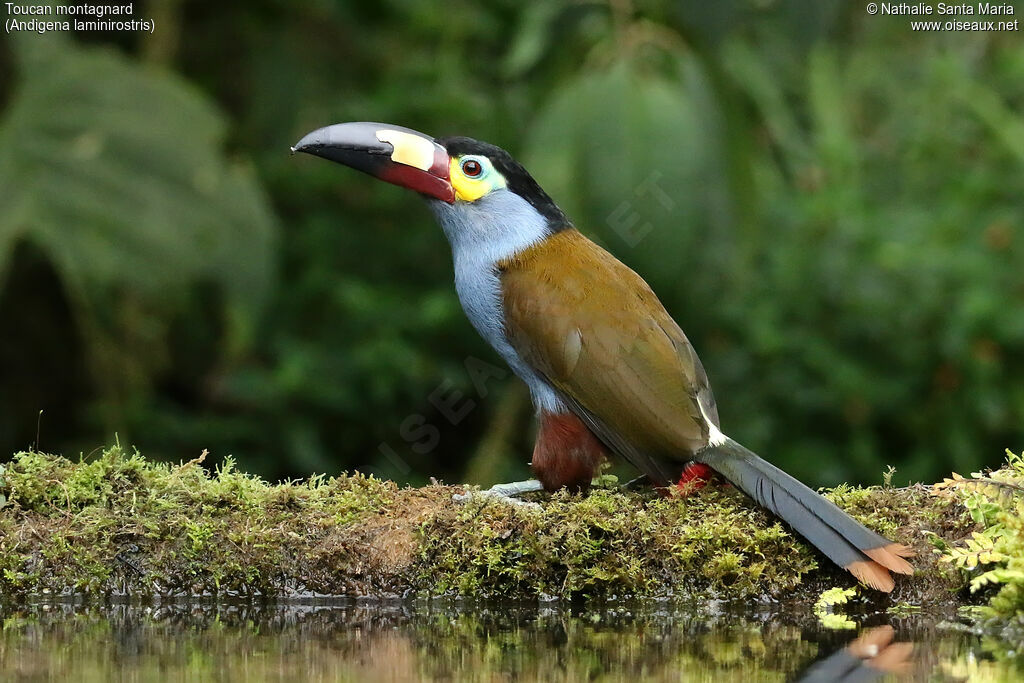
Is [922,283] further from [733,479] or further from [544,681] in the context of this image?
[544,681]

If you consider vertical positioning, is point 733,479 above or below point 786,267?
below

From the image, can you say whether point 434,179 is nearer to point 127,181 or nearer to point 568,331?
point 568,331

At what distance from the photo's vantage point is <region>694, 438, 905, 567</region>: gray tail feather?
132 inches

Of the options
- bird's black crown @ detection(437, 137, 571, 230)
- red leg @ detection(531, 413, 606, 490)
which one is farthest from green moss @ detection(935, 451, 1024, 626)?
bird's black crown @ detection(437, 137, 571, 230)

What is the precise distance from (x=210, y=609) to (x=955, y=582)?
1.82 m

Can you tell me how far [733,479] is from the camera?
12.0ft

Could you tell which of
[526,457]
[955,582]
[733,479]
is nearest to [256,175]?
[526,457]

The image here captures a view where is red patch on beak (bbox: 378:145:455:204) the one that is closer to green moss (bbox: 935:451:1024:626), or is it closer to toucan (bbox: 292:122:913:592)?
toucan (bbox: 292:122:913:592)

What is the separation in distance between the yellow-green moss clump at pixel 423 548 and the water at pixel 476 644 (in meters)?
0.07

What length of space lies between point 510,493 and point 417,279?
9.17 feet

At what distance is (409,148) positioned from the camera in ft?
14.0

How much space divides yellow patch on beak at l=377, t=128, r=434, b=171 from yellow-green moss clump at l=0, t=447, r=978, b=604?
1185 millimetres

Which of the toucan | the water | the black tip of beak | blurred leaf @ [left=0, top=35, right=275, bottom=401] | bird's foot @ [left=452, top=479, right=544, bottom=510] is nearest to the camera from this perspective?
the water

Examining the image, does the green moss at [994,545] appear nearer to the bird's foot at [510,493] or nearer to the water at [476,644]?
the water at [476,644]
